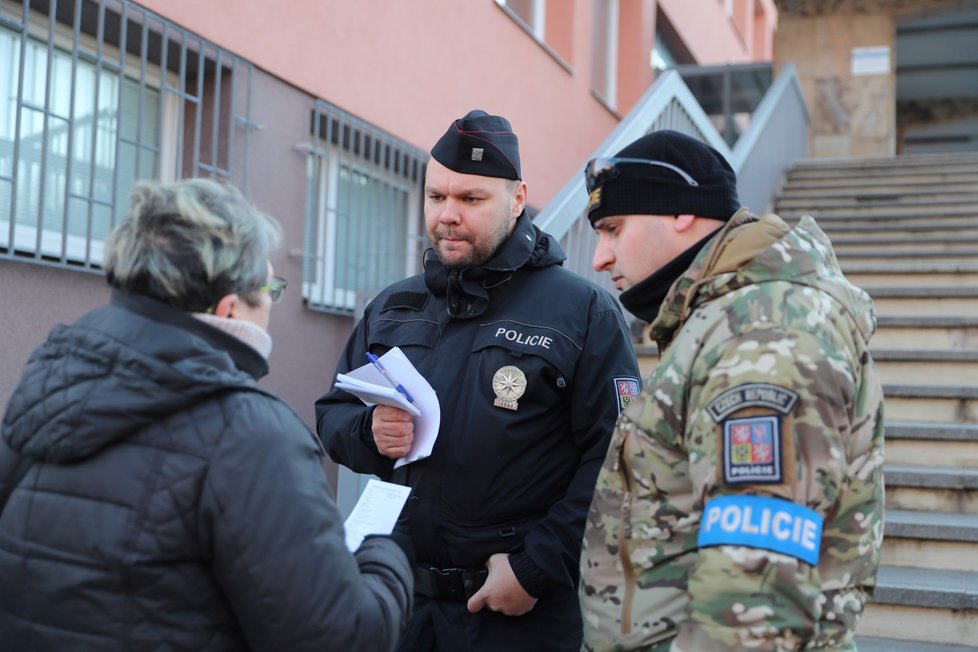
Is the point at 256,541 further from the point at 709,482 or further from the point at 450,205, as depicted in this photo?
the point at 450,205

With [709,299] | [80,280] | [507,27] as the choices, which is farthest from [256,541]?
[507,27]

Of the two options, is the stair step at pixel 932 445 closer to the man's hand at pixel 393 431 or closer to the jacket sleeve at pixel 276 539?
the man's hand at pixel 393 431

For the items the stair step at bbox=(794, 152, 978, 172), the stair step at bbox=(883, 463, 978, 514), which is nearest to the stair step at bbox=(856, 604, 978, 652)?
the stair step at bbox=(883, 463, 978, 514)

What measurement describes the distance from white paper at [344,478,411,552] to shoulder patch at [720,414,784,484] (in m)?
0.74

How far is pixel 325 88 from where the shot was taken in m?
6.18

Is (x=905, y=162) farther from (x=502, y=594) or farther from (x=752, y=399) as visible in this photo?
(x=752, y=399)

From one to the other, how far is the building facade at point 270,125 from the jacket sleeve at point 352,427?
191 cm

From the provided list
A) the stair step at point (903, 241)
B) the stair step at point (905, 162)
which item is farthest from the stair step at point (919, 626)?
the stair step at point (905, 162)

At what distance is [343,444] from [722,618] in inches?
52.5

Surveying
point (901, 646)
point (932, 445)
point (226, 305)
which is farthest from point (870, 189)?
point (226, 305)

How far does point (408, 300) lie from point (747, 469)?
1.35 m

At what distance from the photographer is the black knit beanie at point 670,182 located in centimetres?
184

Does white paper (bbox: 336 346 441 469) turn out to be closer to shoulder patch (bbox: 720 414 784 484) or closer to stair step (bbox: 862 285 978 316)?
shoulder patch (bbox: 720 414 784 484)

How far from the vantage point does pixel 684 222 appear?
6.03 ft
